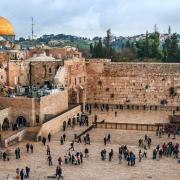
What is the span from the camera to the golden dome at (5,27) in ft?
160

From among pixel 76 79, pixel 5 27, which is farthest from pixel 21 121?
pixel 5 27

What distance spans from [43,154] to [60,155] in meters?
0.95

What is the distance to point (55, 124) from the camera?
2995 cm

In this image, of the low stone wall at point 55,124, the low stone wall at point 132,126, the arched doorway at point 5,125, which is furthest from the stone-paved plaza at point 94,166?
the low stone wall at point 132,126

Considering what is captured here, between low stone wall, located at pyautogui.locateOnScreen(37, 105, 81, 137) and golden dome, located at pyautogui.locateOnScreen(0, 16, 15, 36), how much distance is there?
1847 cm

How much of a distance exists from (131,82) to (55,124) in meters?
12.9

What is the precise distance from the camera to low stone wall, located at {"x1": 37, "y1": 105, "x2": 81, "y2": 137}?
28041 millimetres

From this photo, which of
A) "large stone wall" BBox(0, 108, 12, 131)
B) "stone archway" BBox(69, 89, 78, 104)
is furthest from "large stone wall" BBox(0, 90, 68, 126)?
"stone archway" BBox(69, 89, 78, 104)

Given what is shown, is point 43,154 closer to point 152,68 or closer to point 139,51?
point 152,68

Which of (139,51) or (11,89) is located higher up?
(139,51)

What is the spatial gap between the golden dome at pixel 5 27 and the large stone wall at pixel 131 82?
40.4 feet

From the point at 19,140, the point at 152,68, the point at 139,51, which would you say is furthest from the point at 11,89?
the point at 139,51

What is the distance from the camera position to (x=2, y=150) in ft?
82.4

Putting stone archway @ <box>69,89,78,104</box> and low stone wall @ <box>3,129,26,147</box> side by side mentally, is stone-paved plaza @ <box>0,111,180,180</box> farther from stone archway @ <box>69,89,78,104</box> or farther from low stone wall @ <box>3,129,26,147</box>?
stone archway @ <box>69,89,78,104</box>
